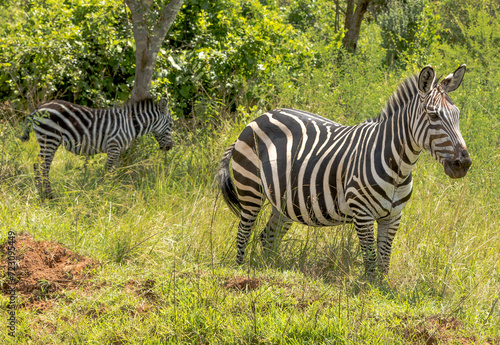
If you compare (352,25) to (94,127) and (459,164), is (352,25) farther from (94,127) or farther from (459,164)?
(459,164)

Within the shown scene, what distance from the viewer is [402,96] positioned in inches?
166

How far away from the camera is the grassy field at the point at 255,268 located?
317 cm

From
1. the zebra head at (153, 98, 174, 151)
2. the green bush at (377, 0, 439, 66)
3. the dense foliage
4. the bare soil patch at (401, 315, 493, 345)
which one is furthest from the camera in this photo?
the green bush at (377, 0, 439, 66)

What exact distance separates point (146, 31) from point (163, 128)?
1.43 metres

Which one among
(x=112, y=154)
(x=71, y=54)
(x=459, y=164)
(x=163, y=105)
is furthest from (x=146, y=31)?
(x=459, y=164)

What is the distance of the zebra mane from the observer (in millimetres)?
4066

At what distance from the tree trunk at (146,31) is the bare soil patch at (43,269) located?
3.44m

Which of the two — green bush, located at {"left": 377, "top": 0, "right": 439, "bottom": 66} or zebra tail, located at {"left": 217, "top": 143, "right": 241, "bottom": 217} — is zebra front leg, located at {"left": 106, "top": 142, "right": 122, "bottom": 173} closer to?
zebra tail, located at {"left": 217, "top": 143, "right": 241, "bottom": 217}

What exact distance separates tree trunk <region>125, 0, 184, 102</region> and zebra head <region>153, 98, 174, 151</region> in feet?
1.30

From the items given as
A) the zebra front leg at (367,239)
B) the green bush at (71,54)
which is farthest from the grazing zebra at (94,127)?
the zebra front leg at (367,239)

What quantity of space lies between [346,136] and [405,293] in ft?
4.87

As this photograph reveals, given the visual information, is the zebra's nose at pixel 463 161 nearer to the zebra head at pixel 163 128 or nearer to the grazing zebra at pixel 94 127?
the grazing zebra at pixel 94 127

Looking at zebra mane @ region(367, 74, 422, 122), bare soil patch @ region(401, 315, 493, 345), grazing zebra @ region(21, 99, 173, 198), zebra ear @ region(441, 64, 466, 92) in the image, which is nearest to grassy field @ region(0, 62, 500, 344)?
bare soil patch @ region(401, 315, 493, 345)

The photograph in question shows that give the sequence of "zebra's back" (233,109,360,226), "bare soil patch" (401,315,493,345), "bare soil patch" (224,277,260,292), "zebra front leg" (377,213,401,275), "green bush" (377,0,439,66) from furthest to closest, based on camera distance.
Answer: "green bush" (377,0,439,66) → "zebra's back" (233,109,360,226) → "zebra front leg" (377,213,401,275) → "bare soil patch" (224,277,260,292) → "bare soil patch" (401,315,493,345)
